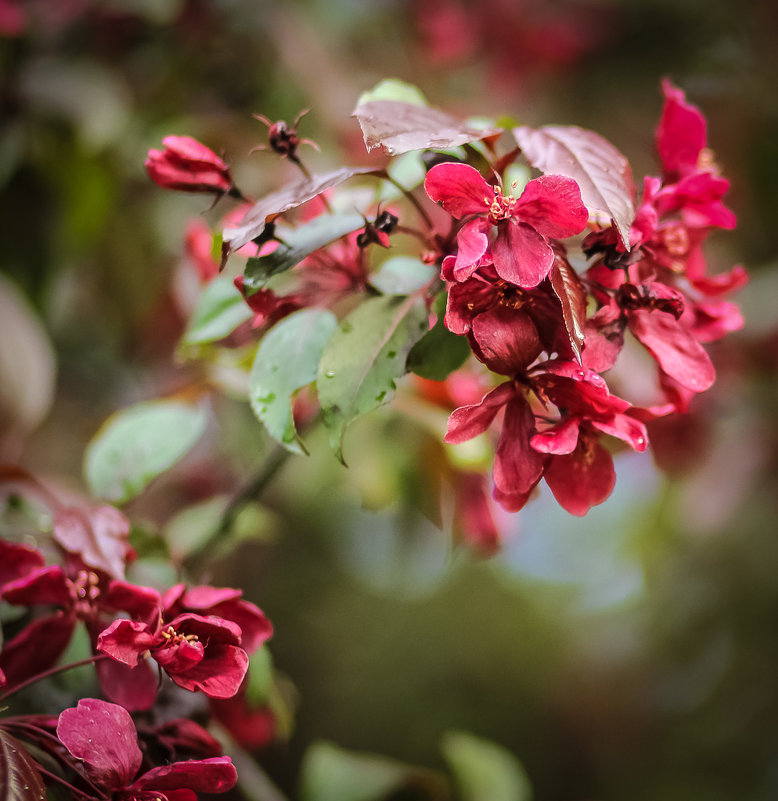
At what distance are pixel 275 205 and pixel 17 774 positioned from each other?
0.94 feet

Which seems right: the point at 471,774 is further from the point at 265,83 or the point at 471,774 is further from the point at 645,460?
the point at 265,83

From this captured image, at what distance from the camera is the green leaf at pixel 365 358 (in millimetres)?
384

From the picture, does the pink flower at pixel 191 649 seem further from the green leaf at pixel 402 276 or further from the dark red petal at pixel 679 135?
the dark red petal at pixel 679 135

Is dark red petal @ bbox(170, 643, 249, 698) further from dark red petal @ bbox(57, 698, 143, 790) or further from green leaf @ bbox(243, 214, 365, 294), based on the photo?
green leaf @ bbox(243, 214, 365, 294)

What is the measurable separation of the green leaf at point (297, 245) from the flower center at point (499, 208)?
88mm

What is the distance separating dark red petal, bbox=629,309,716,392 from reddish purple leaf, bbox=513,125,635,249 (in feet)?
0.19

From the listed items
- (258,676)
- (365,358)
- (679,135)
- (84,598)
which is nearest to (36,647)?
(84,598)

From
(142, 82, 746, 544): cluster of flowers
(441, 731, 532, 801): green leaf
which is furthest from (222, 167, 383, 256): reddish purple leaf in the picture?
(441, 731, 532, 801): green leaf

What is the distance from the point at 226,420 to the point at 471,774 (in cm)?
53

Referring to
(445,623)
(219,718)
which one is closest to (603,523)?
(445,623)

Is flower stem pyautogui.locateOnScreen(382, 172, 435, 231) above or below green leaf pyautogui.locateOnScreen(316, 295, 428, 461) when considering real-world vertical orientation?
above

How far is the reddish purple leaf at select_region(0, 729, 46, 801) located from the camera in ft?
1.03

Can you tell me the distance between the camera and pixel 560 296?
33 centimetres

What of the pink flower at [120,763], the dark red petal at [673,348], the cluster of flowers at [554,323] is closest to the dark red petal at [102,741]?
the pink flower at [120,763]
